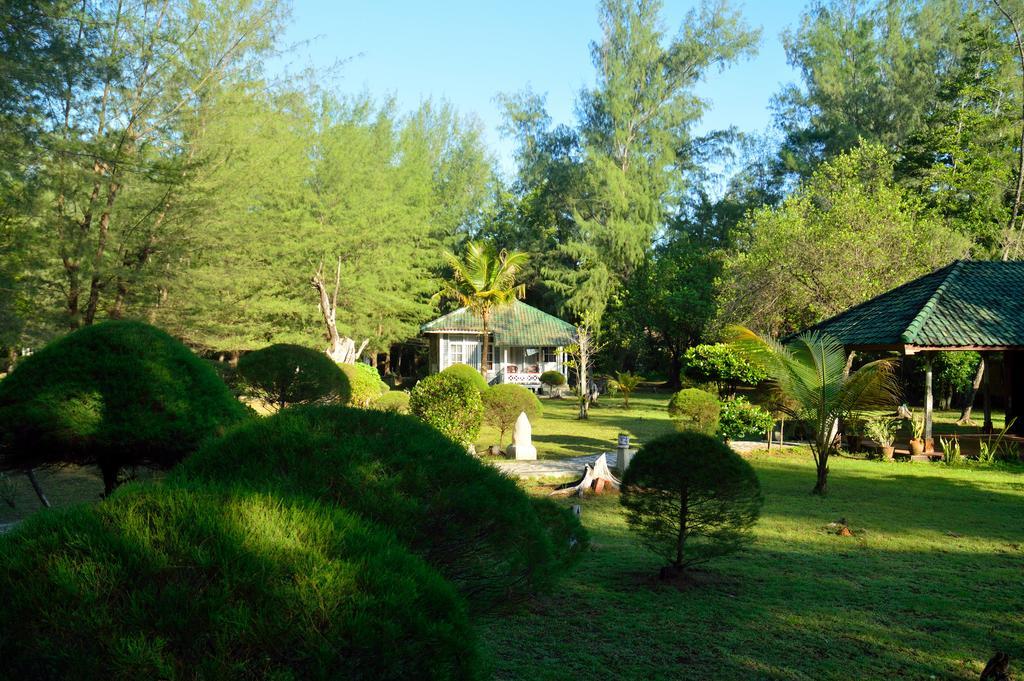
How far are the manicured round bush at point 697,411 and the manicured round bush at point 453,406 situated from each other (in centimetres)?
512

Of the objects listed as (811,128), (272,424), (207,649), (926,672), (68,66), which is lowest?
(926,672)

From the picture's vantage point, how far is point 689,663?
5078 millimetres

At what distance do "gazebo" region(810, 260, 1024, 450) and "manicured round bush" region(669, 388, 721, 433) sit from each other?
3.43m

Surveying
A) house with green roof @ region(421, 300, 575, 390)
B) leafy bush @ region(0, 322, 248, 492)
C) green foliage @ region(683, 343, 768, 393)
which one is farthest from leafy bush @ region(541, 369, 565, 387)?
leafy bush @ region(0, 322, 248, 492)

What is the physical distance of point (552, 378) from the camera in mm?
37094

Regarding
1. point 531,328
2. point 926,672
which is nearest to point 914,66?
point 531,328

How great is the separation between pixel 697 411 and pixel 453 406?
5.85 m

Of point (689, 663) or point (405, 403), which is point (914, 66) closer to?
point (405, 403)

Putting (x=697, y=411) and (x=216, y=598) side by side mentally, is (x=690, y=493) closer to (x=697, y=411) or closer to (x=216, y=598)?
(x=216, y=598)

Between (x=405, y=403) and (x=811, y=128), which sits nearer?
(x=405, y=403)

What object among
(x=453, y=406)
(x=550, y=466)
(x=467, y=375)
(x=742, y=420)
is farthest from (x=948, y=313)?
(x=453, y=406)

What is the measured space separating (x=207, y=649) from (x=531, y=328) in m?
36.3

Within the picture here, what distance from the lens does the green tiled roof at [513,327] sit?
3725cm

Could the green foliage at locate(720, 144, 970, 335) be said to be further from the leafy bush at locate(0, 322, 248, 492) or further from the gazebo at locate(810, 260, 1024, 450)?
the leafy bush at locate(0, 322, 248, 492)
